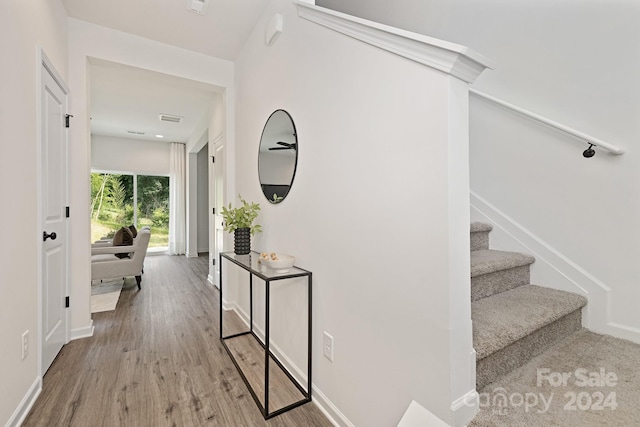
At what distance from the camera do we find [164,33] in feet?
9.11

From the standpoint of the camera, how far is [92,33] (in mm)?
2617

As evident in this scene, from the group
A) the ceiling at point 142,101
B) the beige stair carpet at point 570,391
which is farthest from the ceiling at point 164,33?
the beige stair carpet at point 570,391

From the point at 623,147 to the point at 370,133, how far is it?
1.35 meters

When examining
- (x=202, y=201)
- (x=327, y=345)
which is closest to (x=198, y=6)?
(x=327, y=345)

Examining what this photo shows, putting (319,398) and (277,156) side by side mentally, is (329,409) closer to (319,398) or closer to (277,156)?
(319,398)

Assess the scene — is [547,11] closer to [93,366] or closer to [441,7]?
[441,7]

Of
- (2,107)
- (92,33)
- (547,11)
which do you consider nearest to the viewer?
(2,107)

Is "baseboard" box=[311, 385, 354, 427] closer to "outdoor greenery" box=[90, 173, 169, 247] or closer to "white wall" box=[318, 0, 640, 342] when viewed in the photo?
"white wall" box=[318, 0, 640, 342]

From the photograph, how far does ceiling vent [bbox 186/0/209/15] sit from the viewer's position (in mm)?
2360

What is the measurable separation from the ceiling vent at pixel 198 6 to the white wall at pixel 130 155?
547 centimetres

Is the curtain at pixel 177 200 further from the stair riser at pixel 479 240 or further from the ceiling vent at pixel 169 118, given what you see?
the stair riser at pixel 479 240

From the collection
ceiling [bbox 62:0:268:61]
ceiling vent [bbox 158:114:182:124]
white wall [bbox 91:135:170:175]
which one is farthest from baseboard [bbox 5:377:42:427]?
white wall [bbox 91:135:170:175]

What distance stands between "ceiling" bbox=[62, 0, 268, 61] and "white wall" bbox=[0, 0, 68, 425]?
72 cm

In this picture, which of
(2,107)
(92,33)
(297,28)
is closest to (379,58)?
(297,28)
